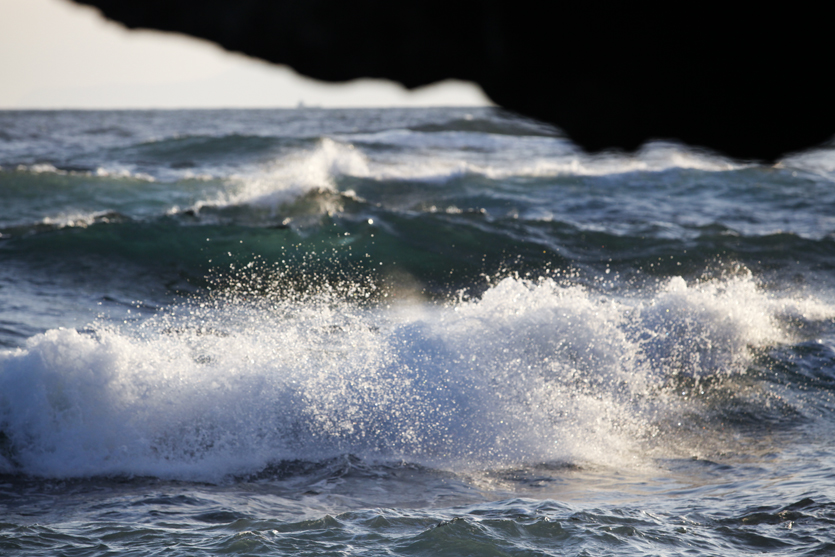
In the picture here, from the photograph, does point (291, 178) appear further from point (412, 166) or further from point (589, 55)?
point (589, 55)

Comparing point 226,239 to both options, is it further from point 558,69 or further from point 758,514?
point 558,69

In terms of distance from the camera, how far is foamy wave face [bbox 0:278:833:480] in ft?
18.3

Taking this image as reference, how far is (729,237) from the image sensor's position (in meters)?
13.3

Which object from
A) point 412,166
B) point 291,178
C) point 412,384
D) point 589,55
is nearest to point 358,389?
point 412,384

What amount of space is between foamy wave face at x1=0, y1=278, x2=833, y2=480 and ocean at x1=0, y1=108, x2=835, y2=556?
2 cm

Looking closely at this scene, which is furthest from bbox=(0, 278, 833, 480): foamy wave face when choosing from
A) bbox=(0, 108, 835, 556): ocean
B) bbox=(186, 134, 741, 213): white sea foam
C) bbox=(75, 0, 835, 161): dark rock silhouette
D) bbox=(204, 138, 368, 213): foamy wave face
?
bbox=(204, 138, 368, 213): foamy wave face

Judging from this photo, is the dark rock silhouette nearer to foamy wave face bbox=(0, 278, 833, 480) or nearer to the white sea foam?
foamy wave face bbox=(0, 278, 833, 480)

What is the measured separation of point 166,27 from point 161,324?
25.5 feet

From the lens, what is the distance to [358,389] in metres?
6.32

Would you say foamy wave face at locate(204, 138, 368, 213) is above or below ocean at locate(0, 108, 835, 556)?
above

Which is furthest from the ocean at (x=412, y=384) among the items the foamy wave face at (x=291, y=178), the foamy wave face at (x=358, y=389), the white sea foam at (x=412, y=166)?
the white sea foam at (x=412, y=166)

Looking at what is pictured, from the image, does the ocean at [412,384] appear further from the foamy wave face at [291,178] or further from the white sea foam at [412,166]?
the white sea foam at [412,166]

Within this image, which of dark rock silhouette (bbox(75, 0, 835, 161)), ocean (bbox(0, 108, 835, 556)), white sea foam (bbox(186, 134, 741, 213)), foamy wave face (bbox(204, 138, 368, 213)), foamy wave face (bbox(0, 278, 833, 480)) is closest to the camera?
dark rock silhouette (bbox(75, 0, 835, 161))

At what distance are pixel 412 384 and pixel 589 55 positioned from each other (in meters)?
5.59
